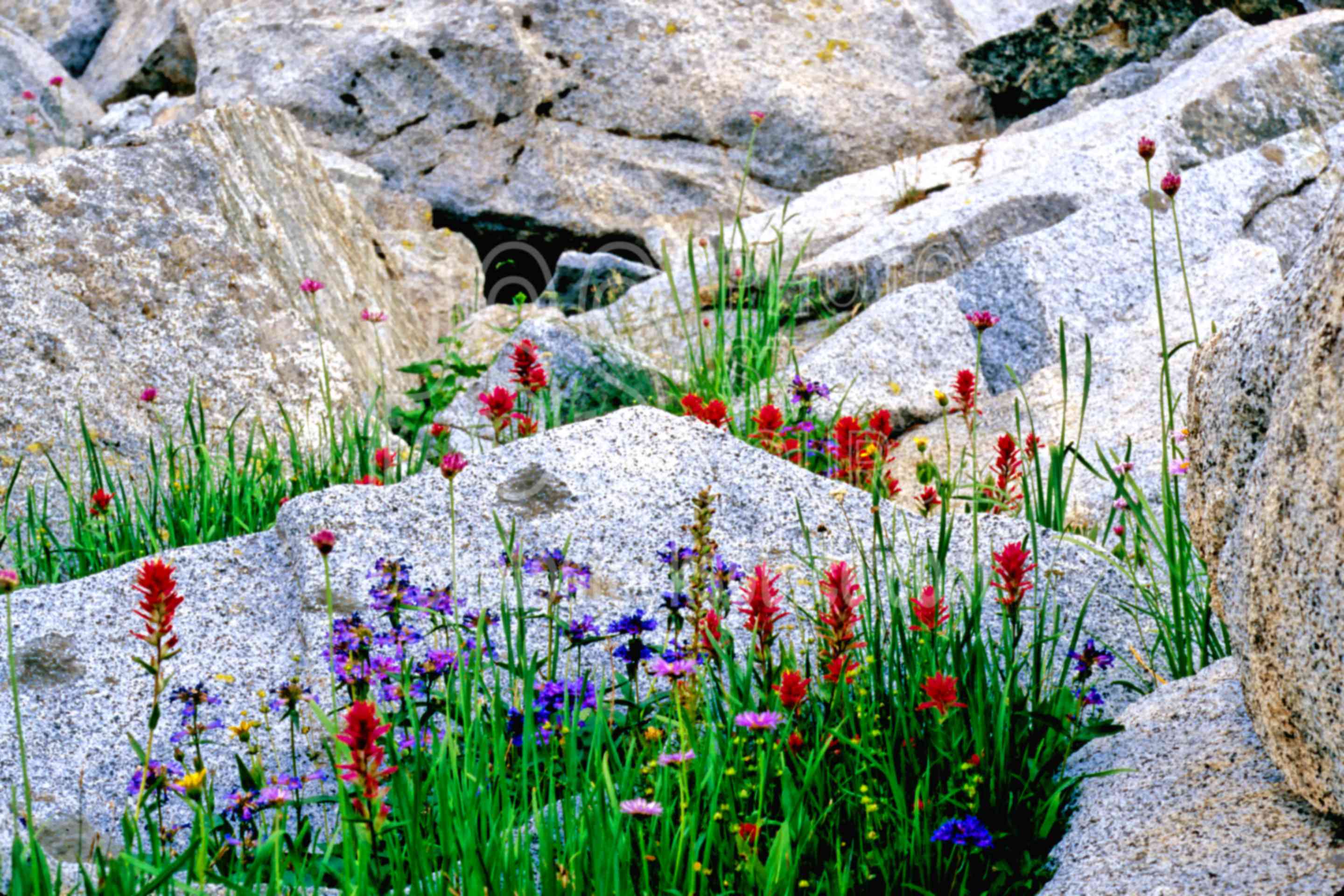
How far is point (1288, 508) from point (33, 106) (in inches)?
390

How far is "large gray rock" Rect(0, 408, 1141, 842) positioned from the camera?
273 centimetres

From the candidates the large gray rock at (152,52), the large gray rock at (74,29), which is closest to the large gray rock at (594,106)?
the large gray rock at (152,52)

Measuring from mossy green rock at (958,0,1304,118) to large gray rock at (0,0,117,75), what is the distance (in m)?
7.75

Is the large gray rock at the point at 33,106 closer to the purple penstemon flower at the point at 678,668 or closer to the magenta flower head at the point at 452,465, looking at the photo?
the magenta flower head at the point at 452,465

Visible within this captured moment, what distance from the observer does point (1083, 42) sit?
299 inches

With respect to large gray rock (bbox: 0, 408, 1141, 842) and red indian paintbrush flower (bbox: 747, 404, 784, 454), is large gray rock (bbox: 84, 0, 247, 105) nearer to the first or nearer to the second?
red indian paintbrush flower (bbox: 747, 404, 784, 454)

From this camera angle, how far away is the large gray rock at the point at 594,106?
7523mm

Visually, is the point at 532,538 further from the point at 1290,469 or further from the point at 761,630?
the point at 1290,469

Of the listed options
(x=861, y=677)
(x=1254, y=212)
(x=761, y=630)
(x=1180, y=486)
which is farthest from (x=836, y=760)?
(x=1254, y=212)

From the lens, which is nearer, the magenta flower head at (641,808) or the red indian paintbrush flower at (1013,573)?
the magenta flower head at (641,808)

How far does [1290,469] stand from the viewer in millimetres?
1646

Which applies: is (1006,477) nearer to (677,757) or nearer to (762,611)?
(762,611)

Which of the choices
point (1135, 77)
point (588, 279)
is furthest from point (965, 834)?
point (1135, 77)

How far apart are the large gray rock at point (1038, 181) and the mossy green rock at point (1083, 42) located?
873 millimetres
